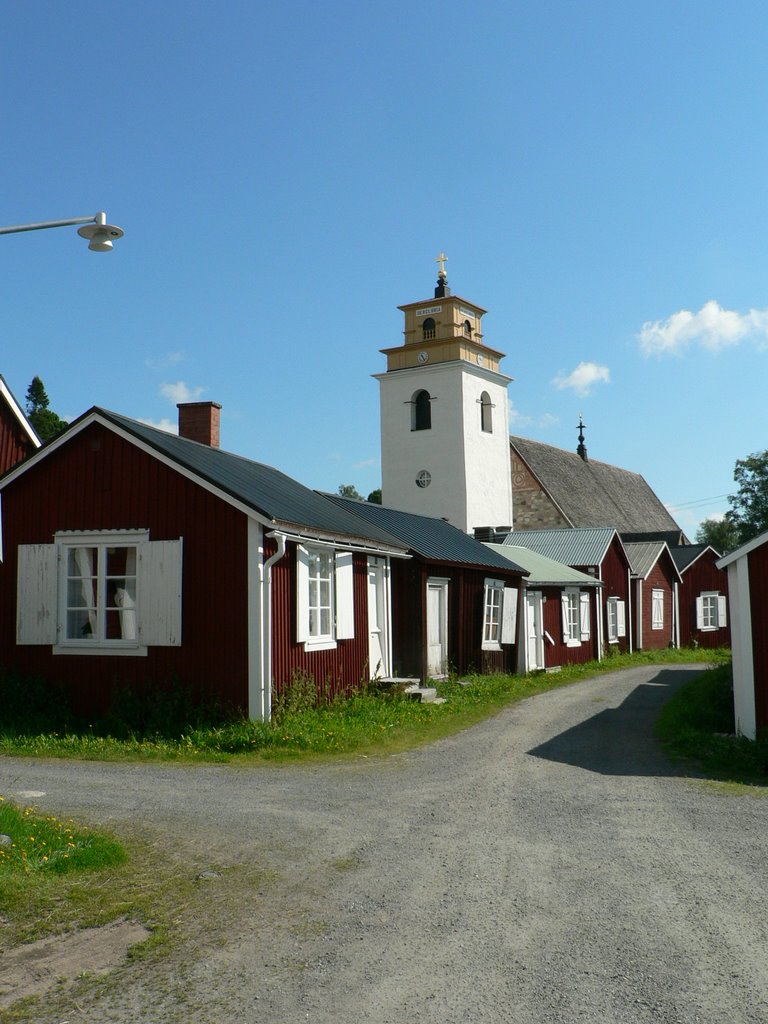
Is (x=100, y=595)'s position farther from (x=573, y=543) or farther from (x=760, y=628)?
(x=573, y=543)

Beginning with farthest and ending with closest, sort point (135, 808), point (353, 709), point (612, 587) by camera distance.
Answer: point (612, 587)
point (353, 709)
point (135, 808)

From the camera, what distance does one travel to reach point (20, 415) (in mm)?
20828

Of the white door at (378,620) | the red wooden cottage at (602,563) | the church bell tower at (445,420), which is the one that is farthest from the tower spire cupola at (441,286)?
the white door at (378,620)

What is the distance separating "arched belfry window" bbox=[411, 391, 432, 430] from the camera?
151 feet

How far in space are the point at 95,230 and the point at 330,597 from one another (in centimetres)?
806

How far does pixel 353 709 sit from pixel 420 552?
4.58m

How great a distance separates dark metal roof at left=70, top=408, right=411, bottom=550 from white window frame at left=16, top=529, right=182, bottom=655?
124cm

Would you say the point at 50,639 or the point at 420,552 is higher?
the point at 420,552

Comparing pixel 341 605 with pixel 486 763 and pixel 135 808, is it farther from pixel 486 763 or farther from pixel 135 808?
pixel 135 808

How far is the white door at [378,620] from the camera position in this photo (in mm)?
17812

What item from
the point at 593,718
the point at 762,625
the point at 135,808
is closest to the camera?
the point at 135,808

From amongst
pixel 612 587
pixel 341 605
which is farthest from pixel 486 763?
pixel 612 587

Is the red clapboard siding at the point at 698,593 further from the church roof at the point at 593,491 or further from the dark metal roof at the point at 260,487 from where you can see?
the dark metal roof at the point at 260,487

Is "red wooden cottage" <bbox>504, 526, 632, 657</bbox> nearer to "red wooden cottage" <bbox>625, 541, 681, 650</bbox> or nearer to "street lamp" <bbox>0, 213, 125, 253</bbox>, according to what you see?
"red wooden cottage" <bbox>625, 541, 681, 650</bbox>
